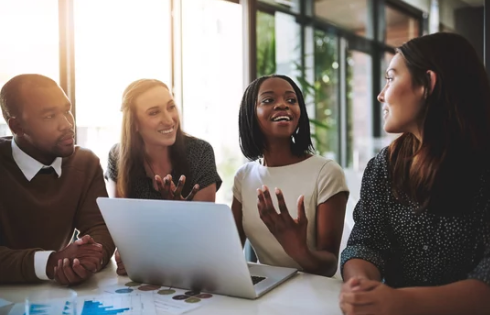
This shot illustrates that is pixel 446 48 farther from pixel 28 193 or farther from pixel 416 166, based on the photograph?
pixel 28 193

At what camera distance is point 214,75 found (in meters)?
3.73

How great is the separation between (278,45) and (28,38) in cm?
268

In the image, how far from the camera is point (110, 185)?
194cm

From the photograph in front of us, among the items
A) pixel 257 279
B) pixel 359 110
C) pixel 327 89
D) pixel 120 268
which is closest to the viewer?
pixel 257 279

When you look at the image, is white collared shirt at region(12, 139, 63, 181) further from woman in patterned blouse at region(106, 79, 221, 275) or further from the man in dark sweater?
woman in patterned blouse at region(106, 79, 221, 275)

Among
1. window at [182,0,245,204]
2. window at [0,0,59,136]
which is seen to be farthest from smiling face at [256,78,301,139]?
window at [182,0,245,204]

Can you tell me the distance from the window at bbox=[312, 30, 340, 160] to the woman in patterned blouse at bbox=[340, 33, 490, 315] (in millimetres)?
4262

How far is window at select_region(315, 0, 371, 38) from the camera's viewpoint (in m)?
5.74

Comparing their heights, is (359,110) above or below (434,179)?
above

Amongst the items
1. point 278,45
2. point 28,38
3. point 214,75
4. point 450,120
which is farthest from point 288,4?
point 450,120

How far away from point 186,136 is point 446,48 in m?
1.16

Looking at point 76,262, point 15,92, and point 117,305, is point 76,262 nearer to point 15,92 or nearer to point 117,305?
point 117,305

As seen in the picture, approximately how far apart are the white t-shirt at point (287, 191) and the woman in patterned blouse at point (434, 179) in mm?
418

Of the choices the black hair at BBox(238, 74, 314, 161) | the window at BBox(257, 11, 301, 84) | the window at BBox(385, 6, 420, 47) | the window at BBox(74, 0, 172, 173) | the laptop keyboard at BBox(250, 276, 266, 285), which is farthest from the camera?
the window at BBox(385, 6, 420, 47)
